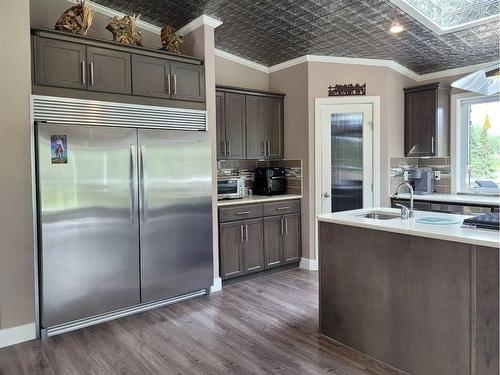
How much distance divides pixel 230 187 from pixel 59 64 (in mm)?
2200

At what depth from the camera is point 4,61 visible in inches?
109

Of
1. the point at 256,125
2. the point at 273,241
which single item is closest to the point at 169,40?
the point at 256,125

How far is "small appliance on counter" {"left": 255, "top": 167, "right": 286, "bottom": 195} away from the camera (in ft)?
15.8

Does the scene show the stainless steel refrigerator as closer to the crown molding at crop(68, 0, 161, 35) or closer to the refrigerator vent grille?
the refrigerator vent grille

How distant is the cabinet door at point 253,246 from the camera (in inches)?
168

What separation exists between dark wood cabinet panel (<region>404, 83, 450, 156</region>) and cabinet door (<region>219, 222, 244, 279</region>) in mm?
2539

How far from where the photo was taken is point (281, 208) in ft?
15.1

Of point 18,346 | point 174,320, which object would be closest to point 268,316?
point 174,320

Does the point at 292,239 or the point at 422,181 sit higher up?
the point at 422,181

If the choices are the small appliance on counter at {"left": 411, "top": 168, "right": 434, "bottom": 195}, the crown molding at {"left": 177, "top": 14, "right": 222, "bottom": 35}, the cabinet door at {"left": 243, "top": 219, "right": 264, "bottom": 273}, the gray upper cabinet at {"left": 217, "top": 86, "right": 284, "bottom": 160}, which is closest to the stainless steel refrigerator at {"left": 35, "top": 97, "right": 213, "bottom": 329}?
the cabinet door at {"left": 243, "top": 219, "right": 264, "bottom": 273}

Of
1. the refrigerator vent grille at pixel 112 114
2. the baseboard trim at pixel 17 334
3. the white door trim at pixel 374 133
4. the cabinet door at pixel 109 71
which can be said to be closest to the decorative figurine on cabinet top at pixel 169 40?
the cabinet door at pixel 109 71

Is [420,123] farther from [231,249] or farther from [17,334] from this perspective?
[17,334]

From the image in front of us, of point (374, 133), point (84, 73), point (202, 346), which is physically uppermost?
point (84, 73)

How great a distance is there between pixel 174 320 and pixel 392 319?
1.80 m
